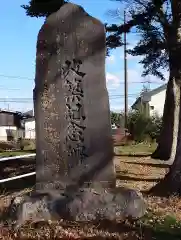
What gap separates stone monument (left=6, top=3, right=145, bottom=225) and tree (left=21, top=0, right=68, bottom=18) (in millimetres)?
8723

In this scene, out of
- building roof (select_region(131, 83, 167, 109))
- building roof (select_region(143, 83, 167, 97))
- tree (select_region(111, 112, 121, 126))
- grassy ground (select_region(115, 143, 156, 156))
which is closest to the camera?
grassy ground (select_region(115, 143, 156, 156))

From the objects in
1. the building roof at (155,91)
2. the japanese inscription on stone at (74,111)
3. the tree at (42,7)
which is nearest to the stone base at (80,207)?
the japanese inscription on stone at (74,111)

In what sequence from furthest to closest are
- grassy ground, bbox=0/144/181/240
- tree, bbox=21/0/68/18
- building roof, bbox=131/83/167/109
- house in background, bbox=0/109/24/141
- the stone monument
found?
house in background, bbox=0/109/24/141 → building roof, bbox=131/83/167/109 → tree, bbox=21/0/68/18 → the stone monument → grassy ground, bbox=0/144/181/240

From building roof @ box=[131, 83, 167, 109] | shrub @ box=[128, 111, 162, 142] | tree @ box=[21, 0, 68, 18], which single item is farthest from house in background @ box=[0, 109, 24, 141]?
tree @ box=[21, 0, 68, 18]

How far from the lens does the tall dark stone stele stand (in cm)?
698

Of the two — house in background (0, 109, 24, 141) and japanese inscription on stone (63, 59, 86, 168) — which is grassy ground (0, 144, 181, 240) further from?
house in background (0, 109, 24, 141)

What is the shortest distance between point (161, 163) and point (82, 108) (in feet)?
36.0

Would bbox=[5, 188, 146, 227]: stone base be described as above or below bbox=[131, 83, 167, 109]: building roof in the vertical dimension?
below

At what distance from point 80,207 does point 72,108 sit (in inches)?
64.1

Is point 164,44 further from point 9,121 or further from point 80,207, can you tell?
point 9,121

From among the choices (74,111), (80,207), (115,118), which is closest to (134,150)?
(74,111)

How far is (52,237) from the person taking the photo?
5867mm

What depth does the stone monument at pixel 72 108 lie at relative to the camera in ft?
22.8

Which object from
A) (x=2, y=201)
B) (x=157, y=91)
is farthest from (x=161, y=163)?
(x=157, y=91)
